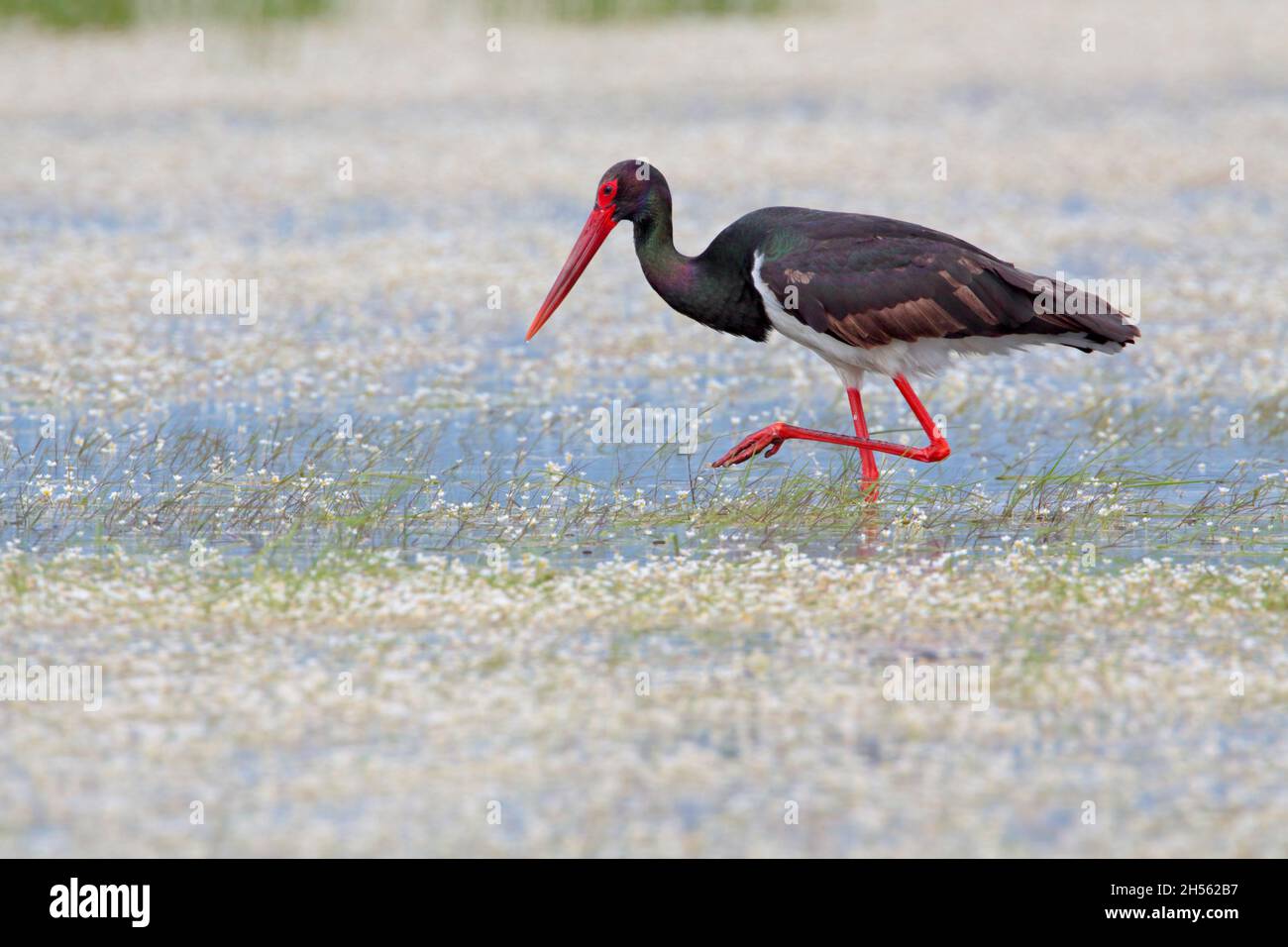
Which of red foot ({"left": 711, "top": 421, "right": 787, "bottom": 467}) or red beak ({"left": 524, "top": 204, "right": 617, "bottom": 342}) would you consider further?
red beak ({"left": 524, "top": 204, "right": 617, "bottom": 342})

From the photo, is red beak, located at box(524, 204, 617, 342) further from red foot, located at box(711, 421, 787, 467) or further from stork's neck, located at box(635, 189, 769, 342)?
red foot, located at box(711, 421, 787, 467)

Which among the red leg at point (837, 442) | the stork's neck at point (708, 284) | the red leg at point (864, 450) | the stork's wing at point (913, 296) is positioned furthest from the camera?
the red leg at point (864, 450)

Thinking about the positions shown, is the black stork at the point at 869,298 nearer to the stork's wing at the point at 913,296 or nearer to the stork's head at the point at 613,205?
the stork's wing at the point at 913,296

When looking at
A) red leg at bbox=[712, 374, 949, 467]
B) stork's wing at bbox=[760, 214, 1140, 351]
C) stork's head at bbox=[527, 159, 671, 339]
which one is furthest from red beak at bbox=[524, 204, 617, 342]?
red leg at bbox=[712, 374, 949, 467]

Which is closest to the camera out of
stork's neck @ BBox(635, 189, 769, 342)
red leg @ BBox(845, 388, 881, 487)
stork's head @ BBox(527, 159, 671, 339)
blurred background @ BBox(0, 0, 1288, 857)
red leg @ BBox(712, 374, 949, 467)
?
blurred background @ BBox(0, 0, 1288, 857)

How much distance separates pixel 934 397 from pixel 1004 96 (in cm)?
1594

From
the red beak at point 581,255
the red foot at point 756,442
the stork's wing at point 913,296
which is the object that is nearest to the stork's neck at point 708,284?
the stork's wing at point 913,296

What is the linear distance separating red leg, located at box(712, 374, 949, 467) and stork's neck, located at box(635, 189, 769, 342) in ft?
2.21

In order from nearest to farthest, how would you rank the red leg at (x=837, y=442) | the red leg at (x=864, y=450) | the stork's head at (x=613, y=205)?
the red leg at (x=837, y=442), the red leg at (x=864, y=450), the stork's head at (x=613, y=205)

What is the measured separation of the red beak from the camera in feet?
45.1

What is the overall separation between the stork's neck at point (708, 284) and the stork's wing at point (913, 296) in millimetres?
236

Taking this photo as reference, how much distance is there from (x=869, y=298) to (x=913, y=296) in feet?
0.90

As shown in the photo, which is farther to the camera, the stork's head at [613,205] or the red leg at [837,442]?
the stork's head at [613,205]

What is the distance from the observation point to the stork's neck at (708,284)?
13.0 m
